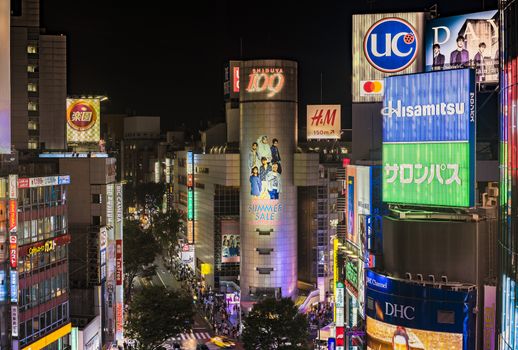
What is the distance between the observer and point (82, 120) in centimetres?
6525

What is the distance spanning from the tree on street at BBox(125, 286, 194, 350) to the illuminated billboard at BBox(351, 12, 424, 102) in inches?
714

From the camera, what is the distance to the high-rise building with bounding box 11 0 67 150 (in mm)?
65188

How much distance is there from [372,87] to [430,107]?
44.7 ft

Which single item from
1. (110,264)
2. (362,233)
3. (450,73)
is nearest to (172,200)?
(110,264)

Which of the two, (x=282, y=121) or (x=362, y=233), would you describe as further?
(x=282, y=121)

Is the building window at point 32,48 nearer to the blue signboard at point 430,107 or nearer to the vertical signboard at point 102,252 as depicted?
the vertical signboard at point 102,252

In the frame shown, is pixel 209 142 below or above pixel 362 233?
above

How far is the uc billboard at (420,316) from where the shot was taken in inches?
1080

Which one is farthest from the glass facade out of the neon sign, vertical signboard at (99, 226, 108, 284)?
the neon sign

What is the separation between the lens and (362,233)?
35.7 meters

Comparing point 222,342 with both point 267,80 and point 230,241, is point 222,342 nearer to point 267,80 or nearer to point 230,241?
point 230,241

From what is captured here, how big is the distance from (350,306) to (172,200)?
75.9 meters

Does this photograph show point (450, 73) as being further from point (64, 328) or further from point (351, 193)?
point (64, 328)

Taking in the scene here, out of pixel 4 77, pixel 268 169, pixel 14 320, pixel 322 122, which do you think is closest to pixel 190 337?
pixel 268 169
